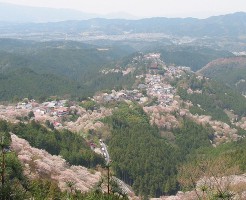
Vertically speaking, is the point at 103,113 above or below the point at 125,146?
above

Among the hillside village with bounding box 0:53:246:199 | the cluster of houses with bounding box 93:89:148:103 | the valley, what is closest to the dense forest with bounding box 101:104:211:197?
the valley

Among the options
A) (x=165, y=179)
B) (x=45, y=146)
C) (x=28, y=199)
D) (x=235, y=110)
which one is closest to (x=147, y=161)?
(x=165, y=179)

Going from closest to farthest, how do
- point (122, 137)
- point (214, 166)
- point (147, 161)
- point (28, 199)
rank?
point (28, 199), point (214, 166), point (147, 161), point (122, 137)

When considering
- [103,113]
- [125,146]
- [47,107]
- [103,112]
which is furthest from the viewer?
[47,107]

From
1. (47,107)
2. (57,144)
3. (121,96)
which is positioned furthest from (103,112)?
(57,144)

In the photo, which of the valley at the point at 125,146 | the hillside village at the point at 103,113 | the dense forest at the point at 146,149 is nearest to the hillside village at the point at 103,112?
the hillside village at the point at 103,113

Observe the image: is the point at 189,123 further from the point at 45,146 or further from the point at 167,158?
the point at 45,146

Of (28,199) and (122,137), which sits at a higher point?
(28,199)

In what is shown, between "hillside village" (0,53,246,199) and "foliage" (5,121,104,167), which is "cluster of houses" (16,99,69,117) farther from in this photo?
"foliage" (5,121,104,167)

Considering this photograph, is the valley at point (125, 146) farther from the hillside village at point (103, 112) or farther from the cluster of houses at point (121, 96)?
the cluster of houses at point (121, 96)

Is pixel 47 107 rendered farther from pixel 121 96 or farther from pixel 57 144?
pixel 57 144


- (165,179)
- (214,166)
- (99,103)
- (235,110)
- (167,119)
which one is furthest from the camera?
(235,110)
